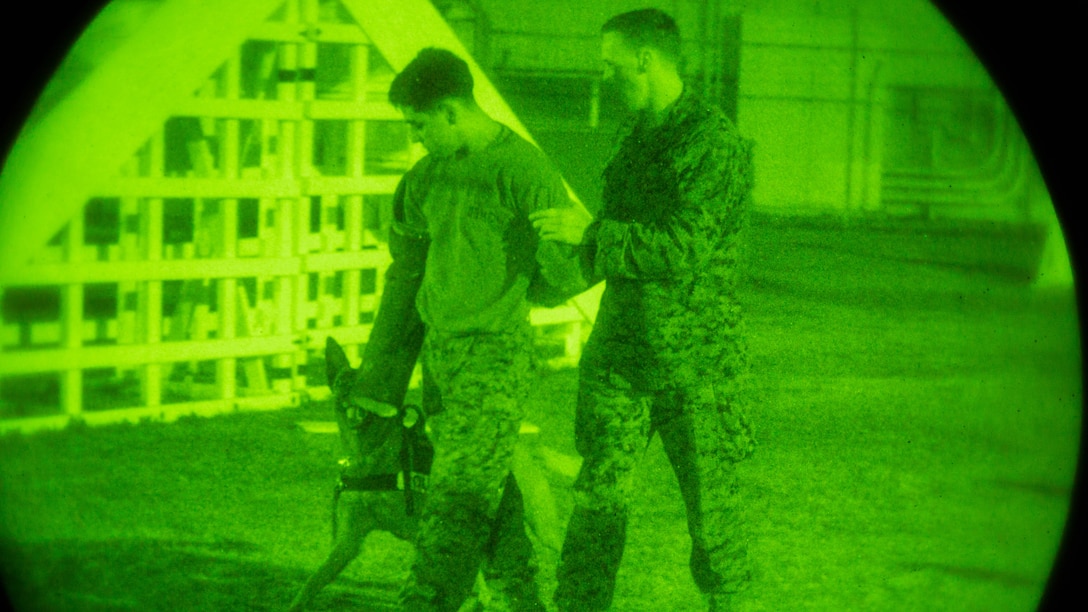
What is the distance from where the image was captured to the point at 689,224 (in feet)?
10.8

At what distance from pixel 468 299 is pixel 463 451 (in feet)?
1.31

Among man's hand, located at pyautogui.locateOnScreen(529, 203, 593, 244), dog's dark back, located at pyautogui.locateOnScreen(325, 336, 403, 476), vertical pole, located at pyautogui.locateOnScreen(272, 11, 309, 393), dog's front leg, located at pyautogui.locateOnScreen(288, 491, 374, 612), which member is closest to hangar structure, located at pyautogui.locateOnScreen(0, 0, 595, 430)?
vertical pole, located at pyautogui.locateOnScreen(272, 11, 309, 393)

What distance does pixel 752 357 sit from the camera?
8.27m

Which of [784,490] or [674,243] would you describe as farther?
[784,490]

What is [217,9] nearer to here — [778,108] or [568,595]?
[778,108]

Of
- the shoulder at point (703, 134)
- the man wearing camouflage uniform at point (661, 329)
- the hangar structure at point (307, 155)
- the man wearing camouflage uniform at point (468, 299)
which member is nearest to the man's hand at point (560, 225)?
the man wearing camouflage uniform at point (661, 329)

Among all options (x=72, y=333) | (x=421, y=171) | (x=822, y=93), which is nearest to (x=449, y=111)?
(x=421, y=171)

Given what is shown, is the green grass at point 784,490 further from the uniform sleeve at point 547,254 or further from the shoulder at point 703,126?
the shoulder at point 703,126

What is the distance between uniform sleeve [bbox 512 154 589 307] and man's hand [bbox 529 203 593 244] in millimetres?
81

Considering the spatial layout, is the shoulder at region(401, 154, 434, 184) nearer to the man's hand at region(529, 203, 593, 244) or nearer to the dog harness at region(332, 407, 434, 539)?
the man's hand at region(529, 203, 593, 244)

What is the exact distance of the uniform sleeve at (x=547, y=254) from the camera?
3451mm

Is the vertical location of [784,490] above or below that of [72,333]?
below

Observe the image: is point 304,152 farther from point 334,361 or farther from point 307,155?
point 334,361

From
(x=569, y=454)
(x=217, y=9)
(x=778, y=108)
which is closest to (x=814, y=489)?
(x=569, y=454)
